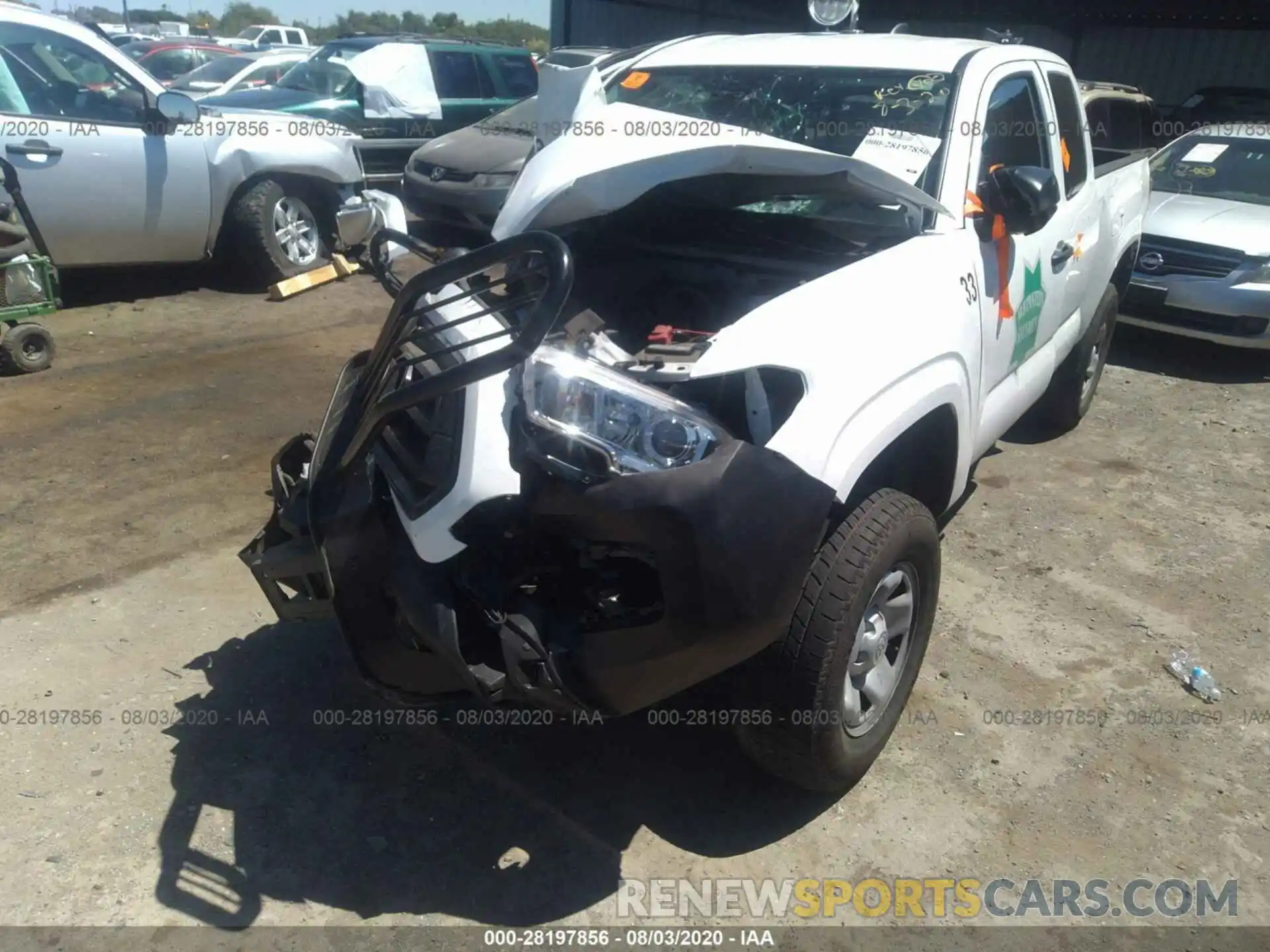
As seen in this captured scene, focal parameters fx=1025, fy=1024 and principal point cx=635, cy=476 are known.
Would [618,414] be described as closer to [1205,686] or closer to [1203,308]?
[1205,686]

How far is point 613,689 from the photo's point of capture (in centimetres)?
223

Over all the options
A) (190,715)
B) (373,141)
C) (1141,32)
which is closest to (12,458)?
(190,715)

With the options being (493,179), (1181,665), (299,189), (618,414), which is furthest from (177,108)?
(1181,665)

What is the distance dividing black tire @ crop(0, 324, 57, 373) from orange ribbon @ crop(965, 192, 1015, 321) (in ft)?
17.0

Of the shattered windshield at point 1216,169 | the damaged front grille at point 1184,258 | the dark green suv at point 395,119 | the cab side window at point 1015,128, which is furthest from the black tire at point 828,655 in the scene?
the dark green suv at point 395,119

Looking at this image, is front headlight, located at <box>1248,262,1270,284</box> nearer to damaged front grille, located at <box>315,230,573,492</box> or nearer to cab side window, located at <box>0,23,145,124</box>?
damaged front grille, located at <box>315,230,573,492</box>

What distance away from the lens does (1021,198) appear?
3.21 meters

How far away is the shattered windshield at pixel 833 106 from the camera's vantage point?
343 centimetres

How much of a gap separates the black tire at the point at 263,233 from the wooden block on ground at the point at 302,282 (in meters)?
0.12

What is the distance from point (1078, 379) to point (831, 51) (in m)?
2.37

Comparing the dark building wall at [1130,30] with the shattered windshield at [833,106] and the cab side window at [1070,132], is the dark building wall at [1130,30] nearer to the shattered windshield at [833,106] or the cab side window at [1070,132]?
the cab side window at [1070,132]

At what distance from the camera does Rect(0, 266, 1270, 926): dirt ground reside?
2602 mm

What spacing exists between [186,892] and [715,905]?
1.30m

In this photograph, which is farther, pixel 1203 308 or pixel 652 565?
pixel 1203 308
